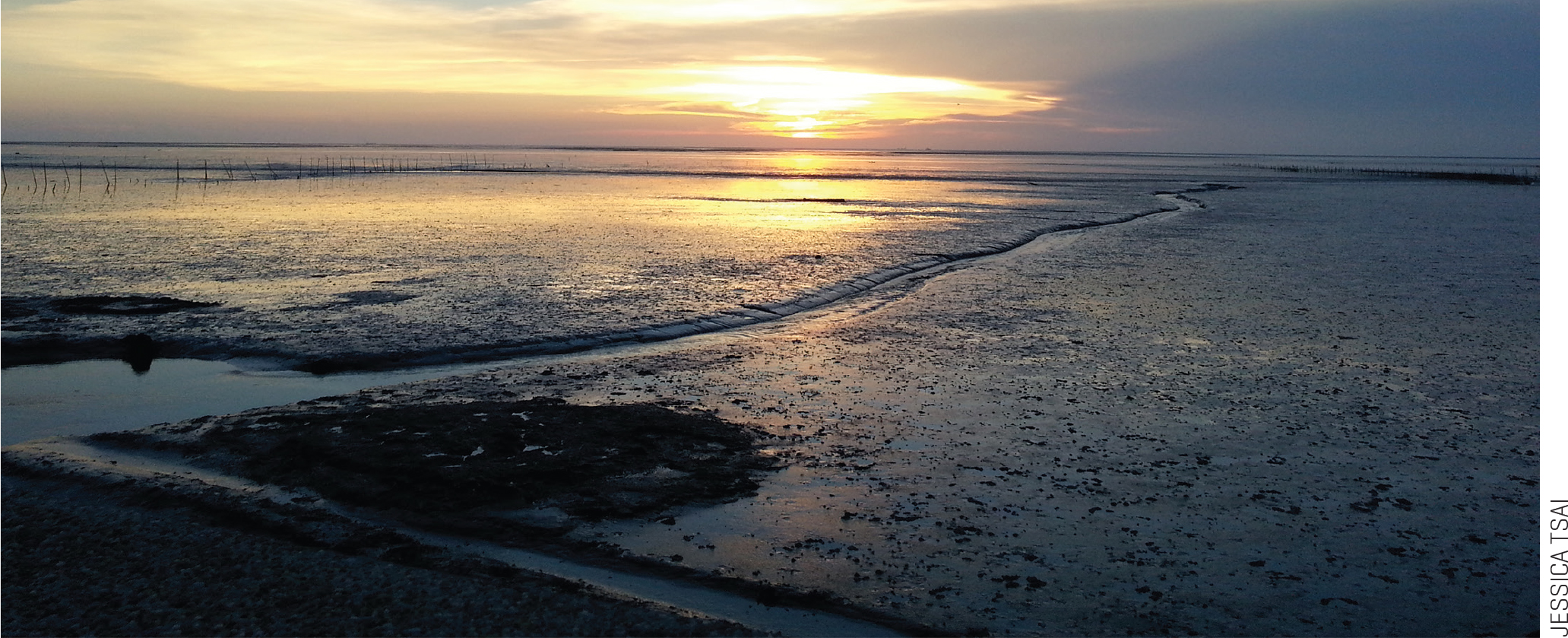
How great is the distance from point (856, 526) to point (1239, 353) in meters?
7.25

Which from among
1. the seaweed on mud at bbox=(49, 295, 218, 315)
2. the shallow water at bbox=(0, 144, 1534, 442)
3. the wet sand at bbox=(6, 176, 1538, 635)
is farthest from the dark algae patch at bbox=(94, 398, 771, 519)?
the seaweed on mud at bbox=(49, 295, 218, 315)

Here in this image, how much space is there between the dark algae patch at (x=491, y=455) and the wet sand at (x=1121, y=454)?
380 mm

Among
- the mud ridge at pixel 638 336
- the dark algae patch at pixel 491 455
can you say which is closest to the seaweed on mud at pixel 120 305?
the mud ridge at pixel 638 336

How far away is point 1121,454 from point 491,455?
5.12m

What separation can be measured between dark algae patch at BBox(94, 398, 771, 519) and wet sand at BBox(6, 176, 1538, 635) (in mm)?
380

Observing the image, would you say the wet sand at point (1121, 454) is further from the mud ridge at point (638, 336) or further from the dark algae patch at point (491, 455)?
the mud ridge at point (638, 336)

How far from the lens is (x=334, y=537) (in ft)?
19.1

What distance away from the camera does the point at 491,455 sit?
7.27m

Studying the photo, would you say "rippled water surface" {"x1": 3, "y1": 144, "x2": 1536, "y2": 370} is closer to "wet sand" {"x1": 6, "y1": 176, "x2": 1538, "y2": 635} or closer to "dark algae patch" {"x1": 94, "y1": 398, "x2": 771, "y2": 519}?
"wet sand" {"x1": 6, "y1": 176, "x2": 1538, "y2": 635}

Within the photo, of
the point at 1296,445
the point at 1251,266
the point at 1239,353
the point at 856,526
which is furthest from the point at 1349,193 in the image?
the point at 856,526

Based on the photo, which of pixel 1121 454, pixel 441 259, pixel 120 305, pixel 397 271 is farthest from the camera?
pixel 441 259

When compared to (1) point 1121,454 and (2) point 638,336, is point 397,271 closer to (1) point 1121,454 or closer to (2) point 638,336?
(2) point 638,336

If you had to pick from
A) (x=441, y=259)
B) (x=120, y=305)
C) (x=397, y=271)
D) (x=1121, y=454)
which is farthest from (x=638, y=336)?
(x=441, y=259)

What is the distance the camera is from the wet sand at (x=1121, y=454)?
533cm
